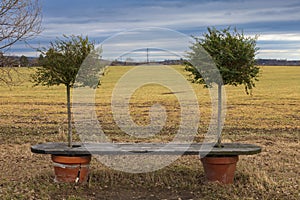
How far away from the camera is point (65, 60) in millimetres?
8391

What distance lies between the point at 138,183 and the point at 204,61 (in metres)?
2.75

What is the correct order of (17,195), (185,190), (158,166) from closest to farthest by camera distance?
(17,195)
(185,190)
(158,166)

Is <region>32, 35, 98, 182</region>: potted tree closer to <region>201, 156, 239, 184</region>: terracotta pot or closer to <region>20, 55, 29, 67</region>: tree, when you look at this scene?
<region>201, 156, 239, 184</region>: terracotta pot

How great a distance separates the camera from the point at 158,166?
31.8 feet

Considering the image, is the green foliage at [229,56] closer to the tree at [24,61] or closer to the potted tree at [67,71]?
the potted tree at [67,71]

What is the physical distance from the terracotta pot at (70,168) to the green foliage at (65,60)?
4.87ft

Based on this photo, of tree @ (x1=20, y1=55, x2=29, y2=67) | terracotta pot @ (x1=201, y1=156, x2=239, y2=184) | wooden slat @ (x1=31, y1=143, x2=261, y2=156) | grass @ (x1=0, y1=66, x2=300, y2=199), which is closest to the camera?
grass @ (x1=0, y1=66, x2=300, y2=199)

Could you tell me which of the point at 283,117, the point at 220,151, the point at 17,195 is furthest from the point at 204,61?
the point at 283,117

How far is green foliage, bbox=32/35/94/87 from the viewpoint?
8.39 m

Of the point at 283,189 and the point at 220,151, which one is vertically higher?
the point at 220,151

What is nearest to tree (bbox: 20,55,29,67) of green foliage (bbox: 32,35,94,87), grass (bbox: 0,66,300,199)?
grass (bbox: 0,66,300,199)

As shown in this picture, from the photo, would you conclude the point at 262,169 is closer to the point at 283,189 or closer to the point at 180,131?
the point at 283,189

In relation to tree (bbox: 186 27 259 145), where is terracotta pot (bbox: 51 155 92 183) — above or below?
below

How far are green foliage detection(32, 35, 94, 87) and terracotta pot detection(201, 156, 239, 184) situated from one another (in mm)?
3062
